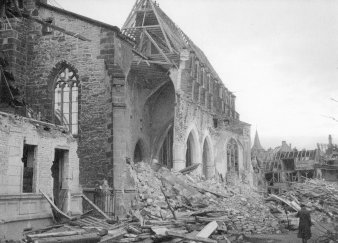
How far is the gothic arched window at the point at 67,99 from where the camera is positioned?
20.5 metres

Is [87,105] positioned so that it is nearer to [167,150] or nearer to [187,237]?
[187,237]

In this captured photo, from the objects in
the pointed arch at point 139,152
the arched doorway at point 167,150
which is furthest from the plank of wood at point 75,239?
the arched doorway at point 167,150

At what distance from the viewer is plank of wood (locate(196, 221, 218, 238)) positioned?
14.2 m

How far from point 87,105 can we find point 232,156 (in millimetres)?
20478

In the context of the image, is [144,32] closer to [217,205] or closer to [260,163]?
[217,205]

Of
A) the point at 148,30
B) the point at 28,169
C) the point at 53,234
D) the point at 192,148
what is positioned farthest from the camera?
the point at 192,148

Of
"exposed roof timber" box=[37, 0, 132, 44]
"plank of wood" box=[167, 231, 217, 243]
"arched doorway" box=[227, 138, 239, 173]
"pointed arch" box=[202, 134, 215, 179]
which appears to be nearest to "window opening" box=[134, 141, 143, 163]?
"pointed arch" box=[202, 134, 215, 179]

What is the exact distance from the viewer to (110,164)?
19.1 m

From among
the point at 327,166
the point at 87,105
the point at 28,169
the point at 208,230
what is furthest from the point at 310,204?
the point at 327,166

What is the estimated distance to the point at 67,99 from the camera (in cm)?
2081

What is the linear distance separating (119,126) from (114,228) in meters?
5.66

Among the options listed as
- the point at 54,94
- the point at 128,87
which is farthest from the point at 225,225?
the point at 128,87

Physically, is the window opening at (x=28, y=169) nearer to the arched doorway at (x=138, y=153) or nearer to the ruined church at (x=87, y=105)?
the ruined church at (x=87, y=105)

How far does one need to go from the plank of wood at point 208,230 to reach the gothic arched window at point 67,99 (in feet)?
25.8
